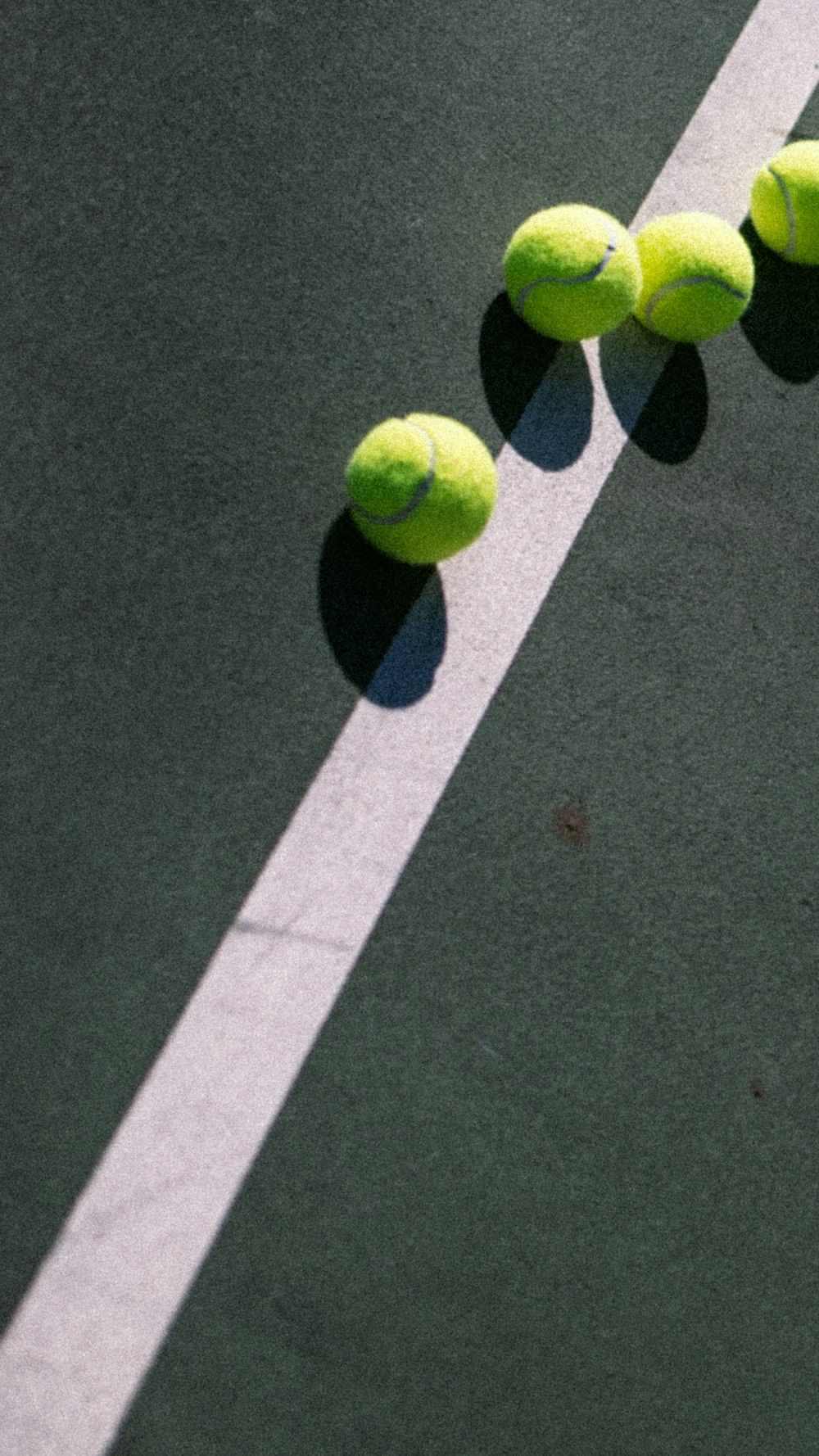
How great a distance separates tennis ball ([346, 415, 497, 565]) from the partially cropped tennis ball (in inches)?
18.0

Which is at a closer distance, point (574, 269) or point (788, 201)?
point (574, 269)

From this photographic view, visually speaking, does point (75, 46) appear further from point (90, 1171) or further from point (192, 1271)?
point (192, 1271)

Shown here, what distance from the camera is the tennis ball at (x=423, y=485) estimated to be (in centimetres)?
247

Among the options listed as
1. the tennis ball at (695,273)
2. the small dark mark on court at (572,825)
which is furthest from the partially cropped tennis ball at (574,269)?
the small dark mark on court at (572,825)

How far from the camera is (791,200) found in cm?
293

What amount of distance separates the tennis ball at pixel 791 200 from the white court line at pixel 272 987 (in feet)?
0.73

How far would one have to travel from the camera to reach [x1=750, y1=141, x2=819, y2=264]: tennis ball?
291cm

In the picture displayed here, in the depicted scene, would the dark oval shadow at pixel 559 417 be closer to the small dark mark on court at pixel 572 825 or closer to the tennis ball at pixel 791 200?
the tennis ball at pixel 791 200

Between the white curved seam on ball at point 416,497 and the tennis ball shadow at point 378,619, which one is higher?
the white curved seam on ball at point 416,497

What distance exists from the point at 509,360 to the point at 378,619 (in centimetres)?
80

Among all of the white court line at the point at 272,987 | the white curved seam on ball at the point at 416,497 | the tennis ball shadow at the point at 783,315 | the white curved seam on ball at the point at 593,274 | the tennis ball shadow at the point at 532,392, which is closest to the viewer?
the white court line at the point at 272,987

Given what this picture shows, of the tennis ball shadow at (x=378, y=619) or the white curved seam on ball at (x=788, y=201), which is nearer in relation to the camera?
the tennis ball shadow at (x=378, y=619)

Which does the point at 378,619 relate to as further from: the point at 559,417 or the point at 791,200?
the point at 791,200

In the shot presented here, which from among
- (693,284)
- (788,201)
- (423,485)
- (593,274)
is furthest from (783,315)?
(423,485)
